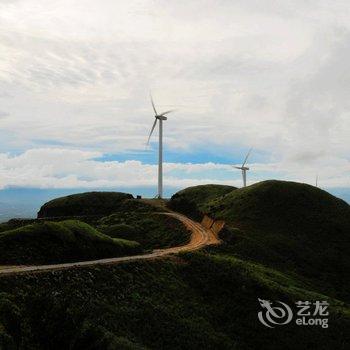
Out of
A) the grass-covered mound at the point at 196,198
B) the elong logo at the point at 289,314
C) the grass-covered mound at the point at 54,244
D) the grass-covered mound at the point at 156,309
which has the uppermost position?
the grass-covered mound at the point at 196,198

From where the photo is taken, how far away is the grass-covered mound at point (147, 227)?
8831 cm

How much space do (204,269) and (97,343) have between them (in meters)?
32.0

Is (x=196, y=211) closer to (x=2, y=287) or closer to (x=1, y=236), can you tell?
(x=1, y=236)

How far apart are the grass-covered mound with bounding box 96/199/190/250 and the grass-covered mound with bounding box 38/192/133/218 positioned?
9590 millimetres

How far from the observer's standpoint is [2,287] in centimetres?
3684

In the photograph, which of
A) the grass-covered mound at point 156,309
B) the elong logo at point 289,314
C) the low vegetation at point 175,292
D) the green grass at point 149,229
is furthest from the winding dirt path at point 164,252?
the elong logo at point 289,314

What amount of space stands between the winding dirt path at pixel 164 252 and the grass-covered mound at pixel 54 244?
2242 millimetres

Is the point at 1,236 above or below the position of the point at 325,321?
above

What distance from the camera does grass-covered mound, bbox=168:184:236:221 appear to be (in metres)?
113

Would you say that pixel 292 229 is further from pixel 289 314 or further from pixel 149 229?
pixel 289 314

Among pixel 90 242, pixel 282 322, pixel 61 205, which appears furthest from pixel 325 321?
pixel 61 205

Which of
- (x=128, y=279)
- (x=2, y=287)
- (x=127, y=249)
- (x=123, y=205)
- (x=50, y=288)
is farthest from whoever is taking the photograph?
(x=123, y=205)

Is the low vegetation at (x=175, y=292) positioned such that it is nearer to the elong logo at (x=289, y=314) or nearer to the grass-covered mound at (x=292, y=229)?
the grass-covered mound at (x=292, y=229)

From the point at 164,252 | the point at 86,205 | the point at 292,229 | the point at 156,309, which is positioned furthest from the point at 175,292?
the point at 86,205
